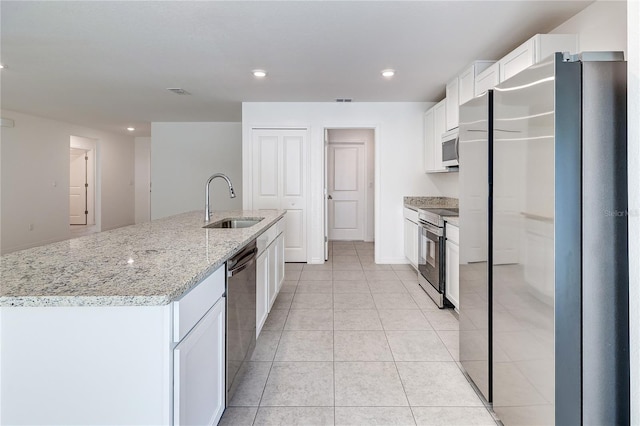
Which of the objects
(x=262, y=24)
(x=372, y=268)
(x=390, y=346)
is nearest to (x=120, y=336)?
(x=390, y=346)

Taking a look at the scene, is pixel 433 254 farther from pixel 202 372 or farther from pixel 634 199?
pixel 202 372

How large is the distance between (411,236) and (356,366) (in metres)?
2.56

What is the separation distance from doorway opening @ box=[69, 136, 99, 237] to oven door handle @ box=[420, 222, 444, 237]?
7448mm

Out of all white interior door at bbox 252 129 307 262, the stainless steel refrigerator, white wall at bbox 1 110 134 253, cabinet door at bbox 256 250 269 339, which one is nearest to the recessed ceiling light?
white interior door at bbox 252 129 307 262

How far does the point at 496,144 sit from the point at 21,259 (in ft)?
6.79

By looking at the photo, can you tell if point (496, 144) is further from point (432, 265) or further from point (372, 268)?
point (372, 268)

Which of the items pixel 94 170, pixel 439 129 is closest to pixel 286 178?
pixel 439 129

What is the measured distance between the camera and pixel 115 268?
1.22 metres

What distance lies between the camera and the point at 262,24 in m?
2.52

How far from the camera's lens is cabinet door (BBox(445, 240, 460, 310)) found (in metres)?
2.86

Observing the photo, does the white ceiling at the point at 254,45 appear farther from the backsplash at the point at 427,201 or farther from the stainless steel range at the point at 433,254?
the stainless steel range at the point at 433,254

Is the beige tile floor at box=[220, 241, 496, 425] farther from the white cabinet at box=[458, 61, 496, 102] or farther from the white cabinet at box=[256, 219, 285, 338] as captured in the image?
the white cabinet at box=[458, 61, 496, 102]

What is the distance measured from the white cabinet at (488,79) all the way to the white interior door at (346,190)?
4.22 meters

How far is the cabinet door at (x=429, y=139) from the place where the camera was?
4.44m
